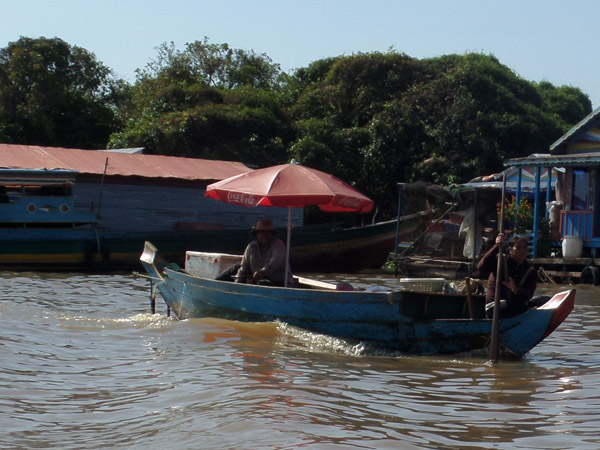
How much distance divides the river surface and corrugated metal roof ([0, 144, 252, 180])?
10191 millimetres

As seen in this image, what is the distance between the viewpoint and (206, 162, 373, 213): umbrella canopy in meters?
9.14

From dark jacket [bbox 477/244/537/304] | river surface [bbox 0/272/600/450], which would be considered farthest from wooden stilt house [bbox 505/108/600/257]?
dark jacket [bbox 477/244/537/304]

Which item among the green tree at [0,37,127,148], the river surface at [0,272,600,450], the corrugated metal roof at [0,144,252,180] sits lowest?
the river surface at [0,272,600,450]

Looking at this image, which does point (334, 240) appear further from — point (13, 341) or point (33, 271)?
point (13, 341)

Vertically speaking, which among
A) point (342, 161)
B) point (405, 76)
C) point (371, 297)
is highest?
point (405, 76)

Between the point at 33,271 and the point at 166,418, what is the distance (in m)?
14.1

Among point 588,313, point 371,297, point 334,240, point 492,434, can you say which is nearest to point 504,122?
point 334,240

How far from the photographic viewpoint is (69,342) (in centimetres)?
910

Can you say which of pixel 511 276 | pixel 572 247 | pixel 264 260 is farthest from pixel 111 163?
pixel 511 276

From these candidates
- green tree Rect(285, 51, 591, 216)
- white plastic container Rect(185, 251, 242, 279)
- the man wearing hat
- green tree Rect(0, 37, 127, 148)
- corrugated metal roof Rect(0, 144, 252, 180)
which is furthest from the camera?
green tree Rect(0, 37, 127, 148)

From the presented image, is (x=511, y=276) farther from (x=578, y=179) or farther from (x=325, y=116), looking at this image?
(x=325, y=116)

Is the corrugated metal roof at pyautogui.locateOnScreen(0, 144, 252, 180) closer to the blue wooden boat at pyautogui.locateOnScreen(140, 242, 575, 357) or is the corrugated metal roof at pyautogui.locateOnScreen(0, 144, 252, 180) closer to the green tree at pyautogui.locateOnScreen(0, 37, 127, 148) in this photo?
the green tree at pyautogui.locateOnScreen(0, 37, 127, 148)

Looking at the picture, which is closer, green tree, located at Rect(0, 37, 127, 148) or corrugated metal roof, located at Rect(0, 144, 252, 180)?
corrugated metal roof, located at Rect(0, 144, 252, 180)

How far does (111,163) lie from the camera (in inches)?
840
